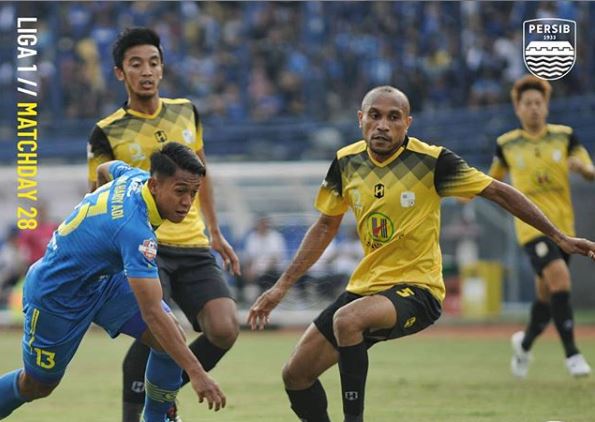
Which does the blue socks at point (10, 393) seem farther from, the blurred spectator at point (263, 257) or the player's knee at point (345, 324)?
the blurred spectator at point (263, 257)

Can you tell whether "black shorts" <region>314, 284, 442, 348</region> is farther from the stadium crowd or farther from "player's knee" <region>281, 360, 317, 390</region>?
the stadium crowd

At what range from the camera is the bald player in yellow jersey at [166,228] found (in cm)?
802

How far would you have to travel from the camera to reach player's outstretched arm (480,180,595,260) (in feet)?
23.6

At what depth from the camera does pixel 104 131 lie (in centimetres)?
846

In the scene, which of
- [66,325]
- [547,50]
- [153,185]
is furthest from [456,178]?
[547,50]

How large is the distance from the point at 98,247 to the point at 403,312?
1.85 m

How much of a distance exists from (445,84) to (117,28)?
695cm

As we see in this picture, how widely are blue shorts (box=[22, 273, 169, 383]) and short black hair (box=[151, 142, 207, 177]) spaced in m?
0.93

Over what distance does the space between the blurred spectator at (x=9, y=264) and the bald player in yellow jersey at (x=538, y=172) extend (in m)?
11.1

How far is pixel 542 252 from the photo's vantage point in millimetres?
11594

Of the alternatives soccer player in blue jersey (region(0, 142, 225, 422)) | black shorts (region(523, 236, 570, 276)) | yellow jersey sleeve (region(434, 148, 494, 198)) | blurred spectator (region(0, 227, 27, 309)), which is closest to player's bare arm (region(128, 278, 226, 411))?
soccer player in blue jersey (region(0, 142, 225, 422))

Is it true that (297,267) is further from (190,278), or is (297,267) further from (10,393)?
(10,393)

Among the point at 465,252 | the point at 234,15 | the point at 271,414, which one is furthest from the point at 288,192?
the point at 271,414

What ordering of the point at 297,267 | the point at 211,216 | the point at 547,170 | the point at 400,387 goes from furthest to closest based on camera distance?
the point at 547,170 → the point at 400,387 → the point at 211,216 → the point at 297,267
